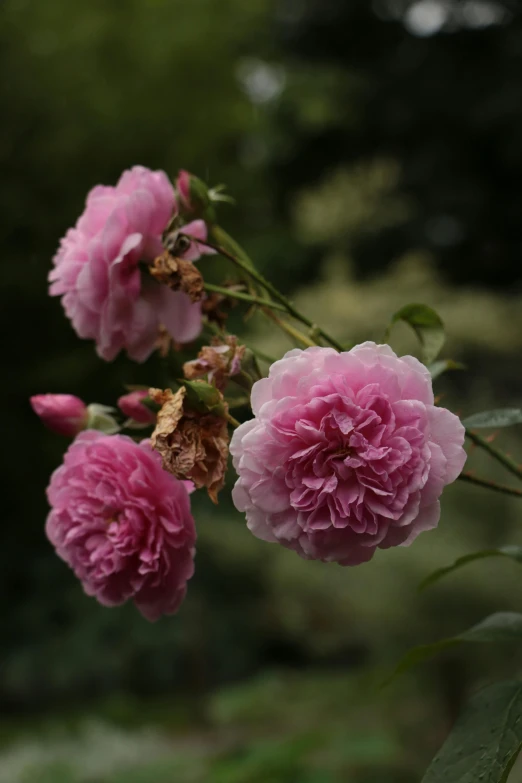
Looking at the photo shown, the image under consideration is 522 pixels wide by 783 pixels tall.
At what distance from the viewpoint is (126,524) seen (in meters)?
0.32

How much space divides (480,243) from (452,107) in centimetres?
62

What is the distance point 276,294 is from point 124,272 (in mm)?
61

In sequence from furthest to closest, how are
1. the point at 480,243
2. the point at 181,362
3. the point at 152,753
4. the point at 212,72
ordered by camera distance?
the point at 480,243, the point at 212,72, the point at 152,753, the point at 181,362

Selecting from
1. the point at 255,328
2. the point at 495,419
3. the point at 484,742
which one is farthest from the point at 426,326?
the point at 255,328

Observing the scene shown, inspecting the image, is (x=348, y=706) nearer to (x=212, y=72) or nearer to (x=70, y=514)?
(x=70, y=514)

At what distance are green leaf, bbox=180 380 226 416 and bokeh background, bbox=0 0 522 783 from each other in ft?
3.52

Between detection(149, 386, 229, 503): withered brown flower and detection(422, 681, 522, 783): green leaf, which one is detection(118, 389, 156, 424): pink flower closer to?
detection(149, 386, 229, 503): withered brown flower

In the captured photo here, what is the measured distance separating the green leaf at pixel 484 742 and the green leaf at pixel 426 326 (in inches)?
4.9

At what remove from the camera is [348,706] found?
2135 mm

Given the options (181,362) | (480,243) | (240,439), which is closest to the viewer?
(240,439)

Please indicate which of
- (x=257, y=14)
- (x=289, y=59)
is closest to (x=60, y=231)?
(x=257, y=14)

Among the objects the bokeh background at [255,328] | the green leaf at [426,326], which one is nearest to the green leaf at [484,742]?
the green leaf at [426,326]

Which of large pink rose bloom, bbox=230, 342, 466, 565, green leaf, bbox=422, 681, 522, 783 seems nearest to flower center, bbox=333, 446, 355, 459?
large pink rose bloom, bbox=230, 342, 466, 565

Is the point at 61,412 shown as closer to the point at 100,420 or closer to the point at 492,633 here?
the point at 100,420
